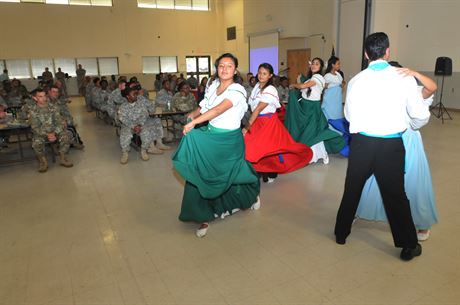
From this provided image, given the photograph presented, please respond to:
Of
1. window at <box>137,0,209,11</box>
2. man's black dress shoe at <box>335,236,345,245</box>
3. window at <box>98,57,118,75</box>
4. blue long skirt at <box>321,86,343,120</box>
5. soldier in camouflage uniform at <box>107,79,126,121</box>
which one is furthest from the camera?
window at <box>137,0,209,11</box>

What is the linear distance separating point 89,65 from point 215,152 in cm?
1567

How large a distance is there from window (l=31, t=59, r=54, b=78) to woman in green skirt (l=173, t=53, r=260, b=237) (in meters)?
15.3

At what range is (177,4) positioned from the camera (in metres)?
17.6

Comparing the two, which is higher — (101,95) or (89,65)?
(89,65)

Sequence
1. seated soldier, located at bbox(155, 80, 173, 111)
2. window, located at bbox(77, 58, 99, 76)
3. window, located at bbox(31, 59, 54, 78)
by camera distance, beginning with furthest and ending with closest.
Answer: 1. window, located at bbox(77, 58, 99, 76)
2. window, located at bbox(31, 59, 54, 78)
3. seated soldier, located at bbox(155, 80, 173, 111)

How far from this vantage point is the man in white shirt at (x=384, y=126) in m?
2.07

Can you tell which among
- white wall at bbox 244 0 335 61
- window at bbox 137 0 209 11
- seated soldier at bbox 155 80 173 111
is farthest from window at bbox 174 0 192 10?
seated soldier at bbox 155 80 173 111

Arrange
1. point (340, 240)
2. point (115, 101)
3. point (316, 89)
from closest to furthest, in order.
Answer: point (340, 240)
point (316, 89)
point (115, 101)

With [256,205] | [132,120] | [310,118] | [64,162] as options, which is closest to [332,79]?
[310,118]

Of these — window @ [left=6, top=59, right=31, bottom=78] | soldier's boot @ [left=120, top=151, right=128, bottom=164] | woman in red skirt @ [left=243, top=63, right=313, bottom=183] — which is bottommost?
soldier's boot @ [left=120, top=151, right=128, bottom=164]

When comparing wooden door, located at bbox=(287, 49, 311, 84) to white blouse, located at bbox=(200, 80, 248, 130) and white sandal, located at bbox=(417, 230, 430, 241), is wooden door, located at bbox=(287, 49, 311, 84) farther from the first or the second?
white sandal, located at bbox=(417, 230, 430, 241)

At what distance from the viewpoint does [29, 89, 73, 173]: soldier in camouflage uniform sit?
4.65 metres

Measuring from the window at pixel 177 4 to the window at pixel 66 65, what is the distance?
13.8ft

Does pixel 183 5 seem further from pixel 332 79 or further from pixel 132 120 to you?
pixel 332 79
